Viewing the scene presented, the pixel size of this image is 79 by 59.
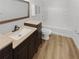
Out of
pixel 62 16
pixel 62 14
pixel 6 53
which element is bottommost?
pixel 6 53

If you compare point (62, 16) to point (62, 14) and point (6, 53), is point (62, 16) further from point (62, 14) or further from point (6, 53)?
point (6, 53)

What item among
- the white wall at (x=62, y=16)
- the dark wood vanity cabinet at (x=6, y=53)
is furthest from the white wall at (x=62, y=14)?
the dark wood vanity cabinet at (x=6, y=53)

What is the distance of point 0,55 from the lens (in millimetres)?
1109

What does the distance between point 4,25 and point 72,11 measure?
3.48m

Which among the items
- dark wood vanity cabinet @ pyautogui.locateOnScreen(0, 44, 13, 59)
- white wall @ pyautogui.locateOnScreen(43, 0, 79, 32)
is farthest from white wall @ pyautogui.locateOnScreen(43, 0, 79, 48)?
dark wood vanity cabinet @ pyautogui.locateOnScreen(0, 44, 13, 59)

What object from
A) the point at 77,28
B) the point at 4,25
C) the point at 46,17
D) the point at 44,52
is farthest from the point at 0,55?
the point at 46,17

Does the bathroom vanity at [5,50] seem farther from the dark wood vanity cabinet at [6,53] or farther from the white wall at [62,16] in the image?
the white wall at [62,16]

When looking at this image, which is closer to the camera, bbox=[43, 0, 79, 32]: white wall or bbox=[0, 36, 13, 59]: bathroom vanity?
bbox=[0, 36, 13, 59]: bathroom vanity

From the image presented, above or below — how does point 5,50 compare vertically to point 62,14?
below

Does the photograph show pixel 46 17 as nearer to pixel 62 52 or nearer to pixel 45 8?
pixel 45 8

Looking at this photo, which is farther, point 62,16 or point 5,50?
point 62,16

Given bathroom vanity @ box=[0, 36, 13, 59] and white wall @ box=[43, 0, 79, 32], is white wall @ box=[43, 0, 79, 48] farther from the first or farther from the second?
bathroom vanity @ box=[0, 36, 13, 59]

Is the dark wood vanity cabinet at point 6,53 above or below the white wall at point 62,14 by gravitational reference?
below

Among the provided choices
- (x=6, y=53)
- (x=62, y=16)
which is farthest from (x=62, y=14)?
(x=6, y=53)
